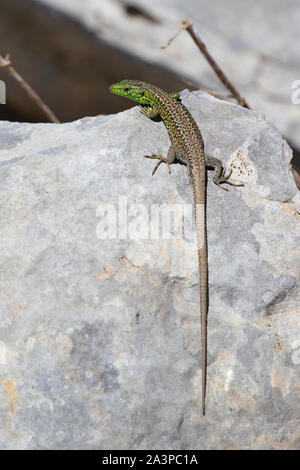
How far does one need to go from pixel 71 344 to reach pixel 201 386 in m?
0.91

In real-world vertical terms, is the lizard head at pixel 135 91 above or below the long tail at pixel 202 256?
above

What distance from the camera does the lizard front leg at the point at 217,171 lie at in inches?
158

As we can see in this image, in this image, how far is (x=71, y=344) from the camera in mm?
3320

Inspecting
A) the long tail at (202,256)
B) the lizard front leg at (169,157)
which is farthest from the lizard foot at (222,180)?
the lizard front leg at (169,157)

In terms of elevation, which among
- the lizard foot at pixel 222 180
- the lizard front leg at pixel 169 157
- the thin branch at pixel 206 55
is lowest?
the lizard foot at pixel 222 180

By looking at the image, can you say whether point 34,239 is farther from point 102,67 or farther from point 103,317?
point 102,67

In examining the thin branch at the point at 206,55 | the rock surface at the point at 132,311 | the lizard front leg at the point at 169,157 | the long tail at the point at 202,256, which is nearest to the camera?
the rock surface at the point at 132,311

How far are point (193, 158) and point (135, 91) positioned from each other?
137 cm

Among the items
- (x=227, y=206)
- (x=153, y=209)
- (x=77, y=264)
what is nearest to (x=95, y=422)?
(x=77, y=264)

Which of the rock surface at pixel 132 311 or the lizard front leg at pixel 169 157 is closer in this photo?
the rock surface at pixel 132 311

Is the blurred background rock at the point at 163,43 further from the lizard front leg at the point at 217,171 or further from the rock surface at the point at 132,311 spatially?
the rock surface at the point at 132,311

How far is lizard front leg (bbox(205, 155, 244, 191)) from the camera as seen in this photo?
401cm

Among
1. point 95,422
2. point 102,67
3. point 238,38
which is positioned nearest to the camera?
point 95,422

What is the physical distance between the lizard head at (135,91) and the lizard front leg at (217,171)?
1.08 metres
